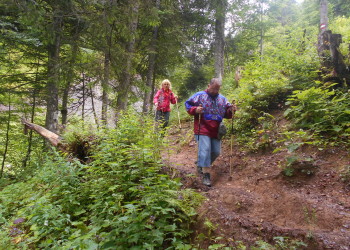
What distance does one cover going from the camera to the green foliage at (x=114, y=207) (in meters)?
2.66

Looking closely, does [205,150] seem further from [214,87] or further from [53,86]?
[53,86]

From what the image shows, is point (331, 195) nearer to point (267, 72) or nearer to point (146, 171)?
point (146, 171)

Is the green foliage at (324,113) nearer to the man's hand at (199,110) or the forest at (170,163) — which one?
the forest at (170,163)

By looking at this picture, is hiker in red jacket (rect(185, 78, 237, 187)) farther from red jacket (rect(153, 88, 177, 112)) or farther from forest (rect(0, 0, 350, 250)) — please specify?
red jacket (rect(153, 88, 177, 112))

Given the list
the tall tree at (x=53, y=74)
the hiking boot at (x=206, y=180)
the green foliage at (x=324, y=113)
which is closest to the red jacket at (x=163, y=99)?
the tall tree at (x=53, y=74)

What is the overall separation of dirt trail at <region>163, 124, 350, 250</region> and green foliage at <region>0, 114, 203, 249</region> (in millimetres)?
439

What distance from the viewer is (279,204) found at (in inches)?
140

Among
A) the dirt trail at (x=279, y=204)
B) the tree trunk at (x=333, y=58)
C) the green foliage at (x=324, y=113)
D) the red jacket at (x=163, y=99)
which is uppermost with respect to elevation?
the tree trunk at (x=333, y=58)

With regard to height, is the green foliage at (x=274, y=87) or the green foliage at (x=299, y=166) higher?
the green foliage at (x=274, y=87)

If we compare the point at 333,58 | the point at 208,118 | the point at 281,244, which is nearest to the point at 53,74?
the point at 208,118

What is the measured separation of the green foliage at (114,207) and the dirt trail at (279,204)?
0.44 m

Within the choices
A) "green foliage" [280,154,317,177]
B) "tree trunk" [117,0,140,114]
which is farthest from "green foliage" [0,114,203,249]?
"tree trunk" [117,0,140,114]

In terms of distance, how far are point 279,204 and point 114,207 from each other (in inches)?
103

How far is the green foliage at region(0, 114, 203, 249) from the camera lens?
266 cm
